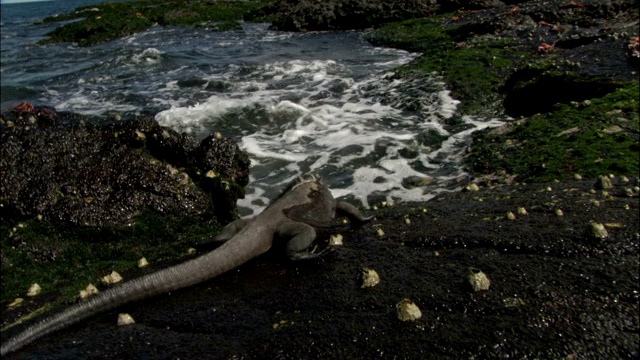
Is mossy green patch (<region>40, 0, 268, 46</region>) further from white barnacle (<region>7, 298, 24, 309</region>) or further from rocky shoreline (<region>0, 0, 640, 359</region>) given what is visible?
white barnacle (<region>7, 298, 24, 309</region>)

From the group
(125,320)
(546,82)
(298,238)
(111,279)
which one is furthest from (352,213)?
(546,82)

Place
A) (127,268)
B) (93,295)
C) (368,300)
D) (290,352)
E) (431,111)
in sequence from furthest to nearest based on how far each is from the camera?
(431,111) → (127,268) → (93,295) → (368,300) → (290,352)

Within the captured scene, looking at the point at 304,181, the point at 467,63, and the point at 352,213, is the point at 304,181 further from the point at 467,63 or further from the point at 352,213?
the point at 467,63

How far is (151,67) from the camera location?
78.2 ft

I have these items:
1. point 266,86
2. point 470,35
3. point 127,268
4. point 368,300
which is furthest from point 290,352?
point 470,35

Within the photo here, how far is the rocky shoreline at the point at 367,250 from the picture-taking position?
10.9 ft

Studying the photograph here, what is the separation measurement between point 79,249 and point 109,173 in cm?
116

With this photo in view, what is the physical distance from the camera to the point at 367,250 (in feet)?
15.7

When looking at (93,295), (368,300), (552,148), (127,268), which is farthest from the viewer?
(552,148)

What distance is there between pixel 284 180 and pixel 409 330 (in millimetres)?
6885

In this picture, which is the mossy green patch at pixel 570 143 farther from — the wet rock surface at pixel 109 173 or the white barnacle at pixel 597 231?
the wet rock surface at pixel 109 173

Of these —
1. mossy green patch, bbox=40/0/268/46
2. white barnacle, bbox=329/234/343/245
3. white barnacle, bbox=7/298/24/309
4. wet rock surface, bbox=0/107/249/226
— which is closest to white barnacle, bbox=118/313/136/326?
white barnacle, bbox=7/298/24/309

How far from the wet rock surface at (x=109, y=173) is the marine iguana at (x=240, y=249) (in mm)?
1515

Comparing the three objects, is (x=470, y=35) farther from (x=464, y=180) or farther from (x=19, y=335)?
(x=19, y=335)
